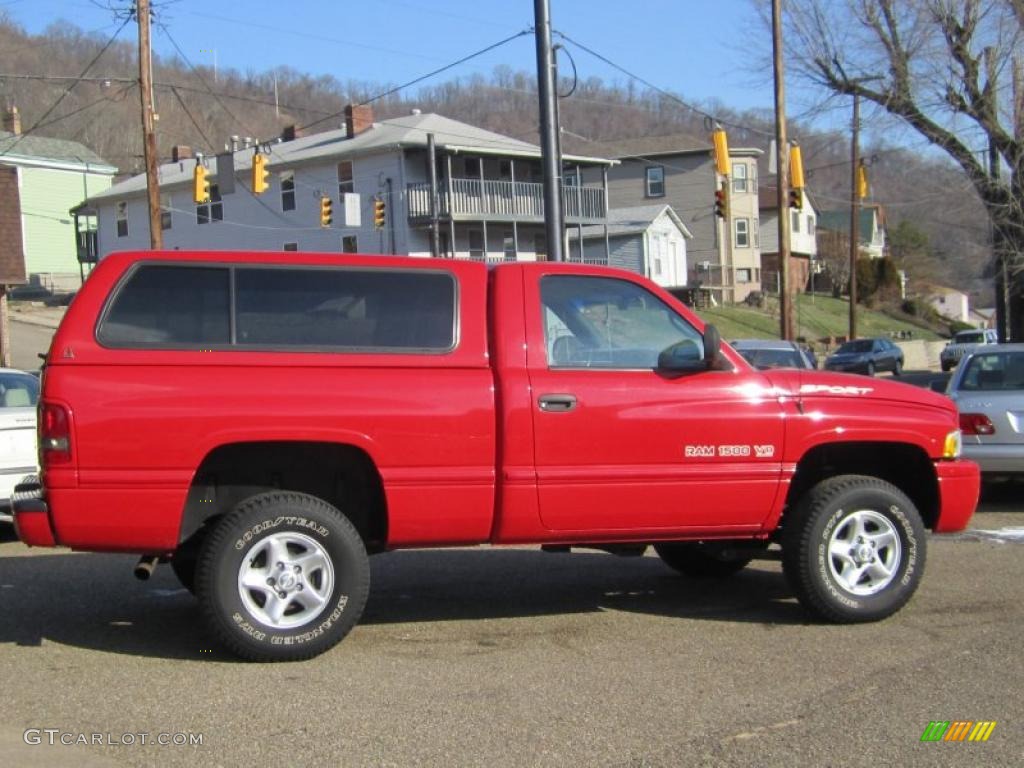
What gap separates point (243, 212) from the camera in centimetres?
4638

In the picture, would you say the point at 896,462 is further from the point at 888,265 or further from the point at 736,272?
the point at 888,265

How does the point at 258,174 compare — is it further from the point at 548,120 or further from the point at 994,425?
the point at 994,425

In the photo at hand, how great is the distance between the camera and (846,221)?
90750 mm

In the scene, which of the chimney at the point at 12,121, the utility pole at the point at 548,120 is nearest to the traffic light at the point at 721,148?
the utility pole at the point at 548,120

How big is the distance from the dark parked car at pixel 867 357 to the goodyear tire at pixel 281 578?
33734 mm

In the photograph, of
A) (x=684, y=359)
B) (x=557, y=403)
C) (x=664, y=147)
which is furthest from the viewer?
(x=664, y=147)

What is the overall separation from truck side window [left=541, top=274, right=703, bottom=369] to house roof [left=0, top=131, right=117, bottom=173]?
170 feet

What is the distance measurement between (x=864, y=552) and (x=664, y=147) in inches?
2152

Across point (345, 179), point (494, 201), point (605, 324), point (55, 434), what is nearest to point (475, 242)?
point (494, 201)

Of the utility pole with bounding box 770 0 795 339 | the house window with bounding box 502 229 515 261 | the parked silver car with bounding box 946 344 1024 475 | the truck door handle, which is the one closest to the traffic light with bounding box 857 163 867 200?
the utility pole with bounding box 770 0 795 339

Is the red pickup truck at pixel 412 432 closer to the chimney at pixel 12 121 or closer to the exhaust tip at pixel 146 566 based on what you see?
the exhaust tip at pixel 146 566

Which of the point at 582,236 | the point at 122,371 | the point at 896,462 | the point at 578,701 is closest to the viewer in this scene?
the point at 578,701

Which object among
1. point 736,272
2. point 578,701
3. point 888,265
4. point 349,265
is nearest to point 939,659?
point 578,701

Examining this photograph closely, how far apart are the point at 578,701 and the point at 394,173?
37483mm
